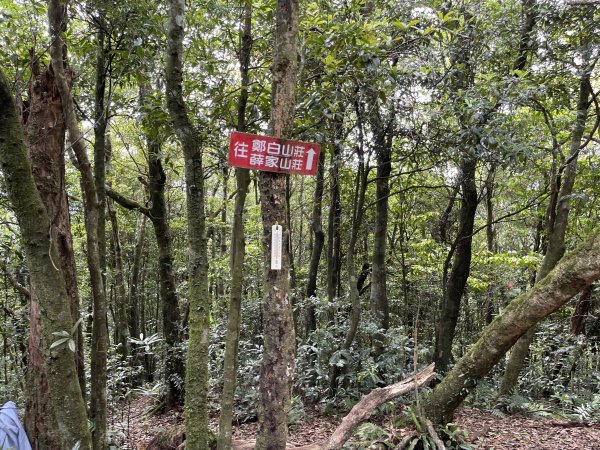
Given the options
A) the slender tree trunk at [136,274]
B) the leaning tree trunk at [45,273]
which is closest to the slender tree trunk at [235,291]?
the leaning tree trunk at [45,273]

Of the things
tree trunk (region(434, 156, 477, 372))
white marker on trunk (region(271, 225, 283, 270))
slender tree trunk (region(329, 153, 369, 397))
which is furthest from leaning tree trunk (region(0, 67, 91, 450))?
tree trunk (region(434, 156, 477, 372))

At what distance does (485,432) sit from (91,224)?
5.37m

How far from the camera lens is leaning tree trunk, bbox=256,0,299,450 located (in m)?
3.05

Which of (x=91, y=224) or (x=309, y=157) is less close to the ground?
(x=309, y=157)

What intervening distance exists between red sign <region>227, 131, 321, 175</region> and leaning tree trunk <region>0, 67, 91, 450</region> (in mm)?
1241

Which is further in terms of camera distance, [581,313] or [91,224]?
[581,313]

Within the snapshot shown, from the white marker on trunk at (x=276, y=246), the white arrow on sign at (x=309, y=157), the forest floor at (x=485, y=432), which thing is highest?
the white arrow on sign at (x=309, y=157)

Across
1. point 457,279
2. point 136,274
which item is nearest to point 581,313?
point 457,279

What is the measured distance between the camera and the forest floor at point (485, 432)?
17.4 feet

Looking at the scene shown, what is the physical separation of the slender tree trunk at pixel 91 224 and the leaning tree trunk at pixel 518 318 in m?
3.57

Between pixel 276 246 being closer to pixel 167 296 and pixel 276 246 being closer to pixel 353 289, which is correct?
pixel 353 289

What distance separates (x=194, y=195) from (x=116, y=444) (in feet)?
12.4

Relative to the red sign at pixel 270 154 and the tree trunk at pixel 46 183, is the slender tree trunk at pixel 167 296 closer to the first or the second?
the tree trunk at pixel 46 183

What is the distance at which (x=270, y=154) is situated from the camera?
3033 millimetres
